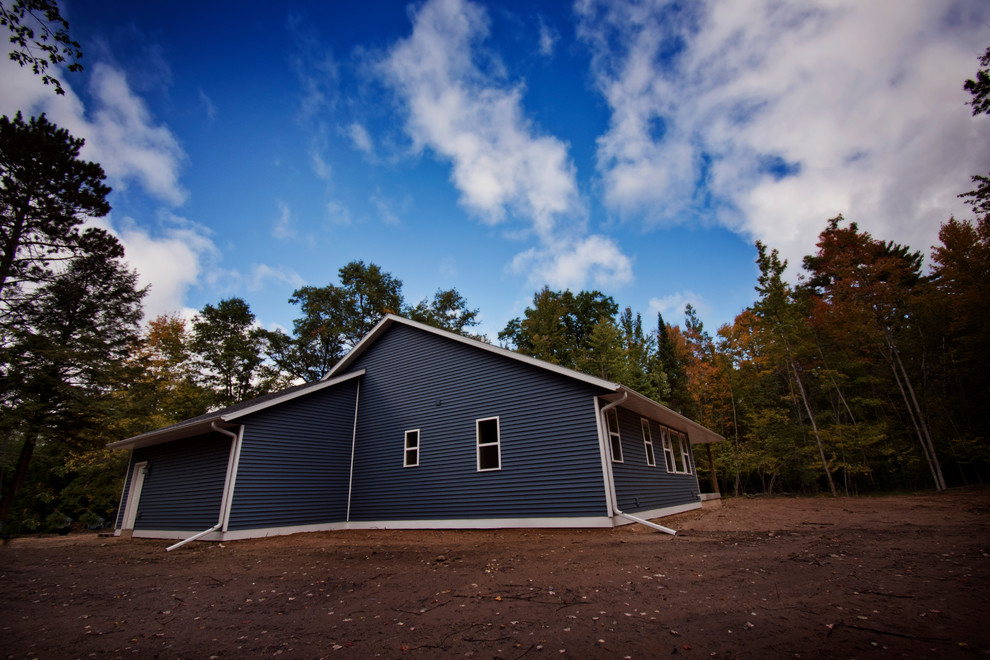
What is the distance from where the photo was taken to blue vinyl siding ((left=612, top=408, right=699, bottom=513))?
1051cm

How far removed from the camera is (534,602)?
14.4 feet

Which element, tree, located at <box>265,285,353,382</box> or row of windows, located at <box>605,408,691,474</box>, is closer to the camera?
row of windows, located at <box>605,408,691,474</box>

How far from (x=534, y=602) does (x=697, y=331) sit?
29.8 metres

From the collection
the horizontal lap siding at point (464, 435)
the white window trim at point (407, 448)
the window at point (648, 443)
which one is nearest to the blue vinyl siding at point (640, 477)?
the window at point (648, 443)

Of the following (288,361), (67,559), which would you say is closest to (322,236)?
(67,559)

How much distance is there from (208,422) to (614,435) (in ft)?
35.7

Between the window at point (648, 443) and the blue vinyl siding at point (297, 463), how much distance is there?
790cm

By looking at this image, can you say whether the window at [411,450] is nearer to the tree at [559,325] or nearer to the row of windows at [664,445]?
the row of windows at [664,445]

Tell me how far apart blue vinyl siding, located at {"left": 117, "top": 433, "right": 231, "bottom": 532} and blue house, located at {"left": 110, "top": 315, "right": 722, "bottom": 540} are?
0.05m

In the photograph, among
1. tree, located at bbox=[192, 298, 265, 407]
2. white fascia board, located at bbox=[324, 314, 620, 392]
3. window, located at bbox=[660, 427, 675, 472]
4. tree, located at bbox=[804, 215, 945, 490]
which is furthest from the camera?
tree, located at bbox=[192, 298, 265, 407]

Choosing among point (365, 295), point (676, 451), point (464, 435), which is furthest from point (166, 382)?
point (676, 451)

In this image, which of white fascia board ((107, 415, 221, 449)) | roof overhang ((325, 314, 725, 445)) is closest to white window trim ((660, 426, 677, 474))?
roof overhang ((325, 314, 725, 445))

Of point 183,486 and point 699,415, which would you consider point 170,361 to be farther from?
point 699,415

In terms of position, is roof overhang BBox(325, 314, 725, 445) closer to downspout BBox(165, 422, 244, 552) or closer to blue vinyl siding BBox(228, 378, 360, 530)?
blue vinyl siding BBox(228, 378, 360, 530)
